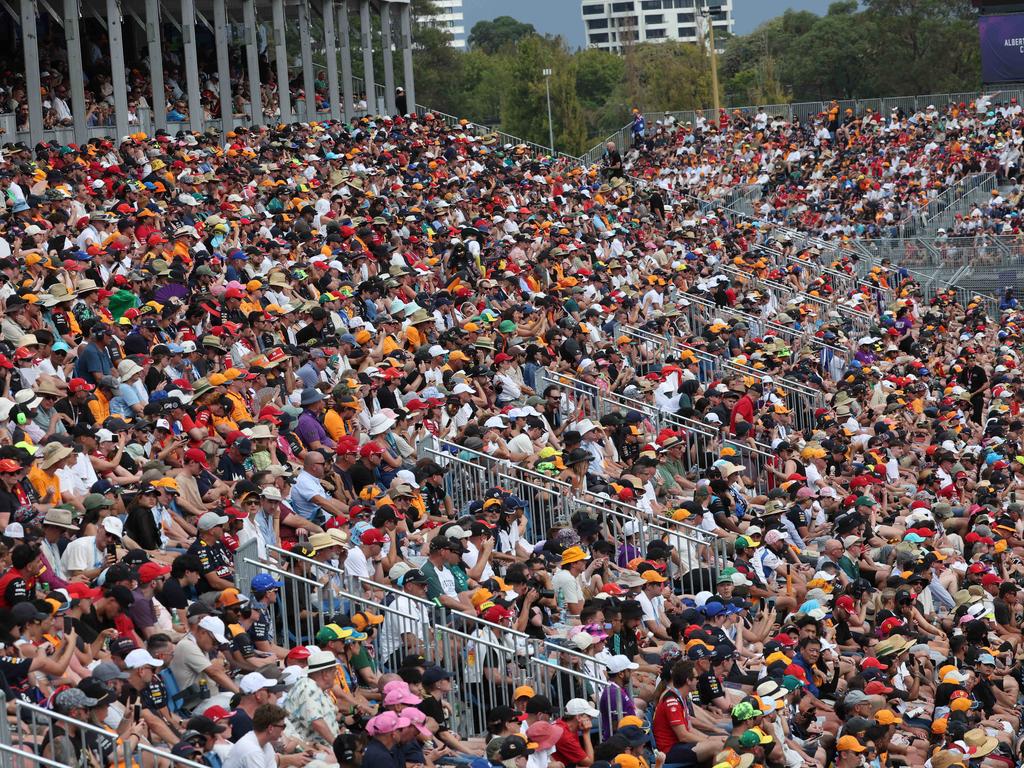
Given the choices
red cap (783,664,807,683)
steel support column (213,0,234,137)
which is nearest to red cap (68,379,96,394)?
red cap (783,664,807,683)

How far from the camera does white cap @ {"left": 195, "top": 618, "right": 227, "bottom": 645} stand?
10.5 m

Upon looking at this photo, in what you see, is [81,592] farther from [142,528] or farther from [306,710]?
[306,710]

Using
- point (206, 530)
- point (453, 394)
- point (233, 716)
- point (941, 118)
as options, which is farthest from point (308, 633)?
point (941, 118)

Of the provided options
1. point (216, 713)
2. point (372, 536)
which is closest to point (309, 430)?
point (372, 536)

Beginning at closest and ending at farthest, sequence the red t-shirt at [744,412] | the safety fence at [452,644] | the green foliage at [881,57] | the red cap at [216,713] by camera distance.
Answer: the red cap at [216,713]
the safety fence at [452,644]
the red t-shirt at [744,412]
the green foliage at [881,57]

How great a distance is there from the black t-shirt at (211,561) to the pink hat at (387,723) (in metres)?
2.26

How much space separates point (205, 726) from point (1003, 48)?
45.3 m

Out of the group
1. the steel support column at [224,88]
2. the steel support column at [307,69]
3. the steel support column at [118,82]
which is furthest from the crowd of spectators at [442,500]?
the steel support column at [307,69]

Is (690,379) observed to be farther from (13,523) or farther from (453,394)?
(13,523)

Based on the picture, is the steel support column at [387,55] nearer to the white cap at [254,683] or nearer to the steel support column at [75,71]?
the steel support column at [75,71]

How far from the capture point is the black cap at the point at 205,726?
9.55 meters

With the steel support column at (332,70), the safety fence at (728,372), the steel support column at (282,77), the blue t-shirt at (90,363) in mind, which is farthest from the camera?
the steel support column at (332,70)

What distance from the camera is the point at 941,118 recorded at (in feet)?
155

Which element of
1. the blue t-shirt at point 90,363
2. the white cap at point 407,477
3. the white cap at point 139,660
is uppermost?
the blue t-shirt at point 90,363
